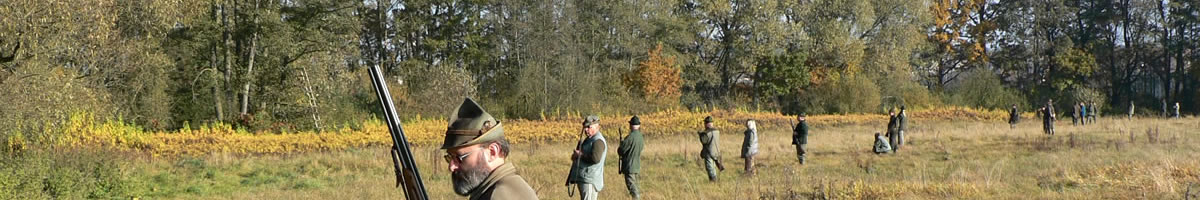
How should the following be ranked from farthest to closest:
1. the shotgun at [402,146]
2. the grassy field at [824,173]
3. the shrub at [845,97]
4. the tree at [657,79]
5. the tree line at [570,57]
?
the shrub at [845,97] < the tree at [657,79] < the tree line at [570,57] < the grassy field at [824,173] < the shotgun at [402,146]

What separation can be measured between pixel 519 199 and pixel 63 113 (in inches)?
508

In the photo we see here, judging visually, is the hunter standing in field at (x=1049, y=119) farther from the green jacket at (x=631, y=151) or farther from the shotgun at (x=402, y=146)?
the shotgun at (x=402, y=146)

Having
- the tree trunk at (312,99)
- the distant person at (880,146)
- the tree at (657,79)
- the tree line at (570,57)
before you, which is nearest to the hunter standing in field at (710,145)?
the distant person at (880,146)

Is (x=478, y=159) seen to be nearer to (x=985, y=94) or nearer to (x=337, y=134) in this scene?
(x=337, y=134)

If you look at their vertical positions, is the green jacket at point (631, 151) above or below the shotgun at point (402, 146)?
below

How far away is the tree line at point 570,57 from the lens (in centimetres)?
1785

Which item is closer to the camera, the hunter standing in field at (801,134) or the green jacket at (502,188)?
the green jacket at (502,188)

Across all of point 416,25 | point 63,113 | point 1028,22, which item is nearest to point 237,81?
point 416,25

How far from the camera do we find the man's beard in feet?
9.36

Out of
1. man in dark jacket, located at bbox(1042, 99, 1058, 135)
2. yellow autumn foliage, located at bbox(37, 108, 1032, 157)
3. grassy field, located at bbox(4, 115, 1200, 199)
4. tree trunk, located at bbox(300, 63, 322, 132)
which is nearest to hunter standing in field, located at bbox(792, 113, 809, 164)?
grassy field, located at bbox(4, 115, 1200, 199)

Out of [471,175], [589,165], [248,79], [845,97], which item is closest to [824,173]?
[589,165]

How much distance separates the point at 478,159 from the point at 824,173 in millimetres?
11012

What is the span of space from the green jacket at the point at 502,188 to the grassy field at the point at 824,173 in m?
6.00

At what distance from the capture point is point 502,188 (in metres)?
2.81
